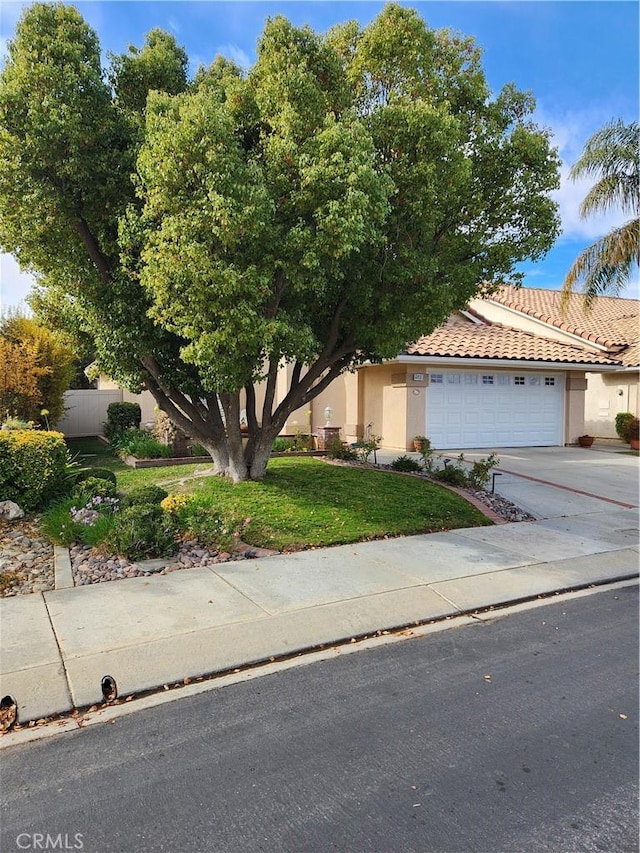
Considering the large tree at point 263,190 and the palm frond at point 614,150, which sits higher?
the palm frond at point 614,150

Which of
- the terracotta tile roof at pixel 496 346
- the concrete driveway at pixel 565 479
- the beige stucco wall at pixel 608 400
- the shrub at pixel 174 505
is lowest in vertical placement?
the concrete driveway at pixel 565 479

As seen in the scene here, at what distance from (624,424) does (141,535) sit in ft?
60.7

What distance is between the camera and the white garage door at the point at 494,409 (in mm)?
17250

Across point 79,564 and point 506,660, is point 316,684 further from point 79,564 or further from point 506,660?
point 79,564

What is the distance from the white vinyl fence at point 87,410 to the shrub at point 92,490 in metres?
12.7

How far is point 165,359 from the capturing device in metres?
8.98

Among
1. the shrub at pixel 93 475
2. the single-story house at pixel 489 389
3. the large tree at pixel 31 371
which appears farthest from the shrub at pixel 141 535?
the large tree at pixel 31 371

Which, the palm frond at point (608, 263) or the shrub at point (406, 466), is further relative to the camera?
the palm frond at point (608, 263)

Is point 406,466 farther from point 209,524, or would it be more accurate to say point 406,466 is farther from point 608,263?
point 608,263

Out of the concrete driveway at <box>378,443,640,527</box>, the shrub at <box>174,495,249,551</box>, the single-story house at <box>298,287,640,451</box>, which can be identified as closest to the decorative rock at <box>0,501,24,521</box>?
the shrub at <box>174,495,249,551</box>

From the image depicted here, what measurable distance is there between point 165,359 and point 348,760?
272 inches

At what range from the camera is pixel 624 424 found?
20156mm

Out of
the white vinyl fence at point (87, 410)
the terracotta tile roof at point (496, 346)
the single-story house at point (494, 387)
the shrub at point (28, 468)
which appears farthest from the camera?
the white vinyl fence at point (87, 410)

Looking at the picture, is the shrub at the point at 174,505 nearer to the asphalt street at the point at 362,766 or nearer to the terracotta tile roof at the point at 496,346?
the asphalt street at the point at 362,766
